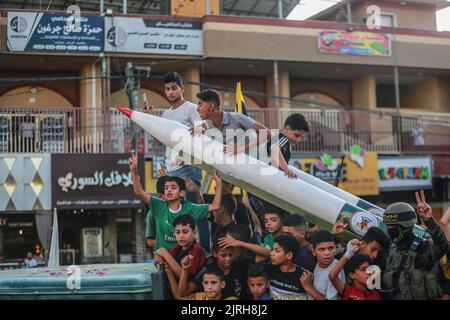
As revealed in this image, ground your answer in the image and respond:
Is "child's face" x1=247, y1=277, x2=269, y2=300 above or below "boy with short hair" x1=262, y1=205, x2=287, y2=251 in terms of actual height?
below

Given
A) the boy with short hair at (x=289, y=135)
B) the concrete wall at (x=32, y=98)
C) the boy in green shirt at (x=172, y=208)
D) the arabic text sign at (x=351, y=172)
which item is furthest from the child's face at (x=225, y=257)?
the concrete wall at (x=32, y=98)

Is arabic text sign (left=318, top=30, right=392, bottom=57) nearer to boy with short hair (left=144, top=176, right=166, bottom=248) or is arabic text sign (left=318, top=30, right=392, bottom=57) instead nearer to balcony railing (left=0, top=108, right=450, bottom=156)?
balcony railing (left=0, top=108, right=450, bottom=156)

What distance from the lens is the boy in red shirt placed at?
4395 millimetres

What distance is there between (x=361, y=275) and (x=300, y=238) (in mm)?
507

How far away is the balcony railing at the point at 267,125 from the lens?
15227 millimetres

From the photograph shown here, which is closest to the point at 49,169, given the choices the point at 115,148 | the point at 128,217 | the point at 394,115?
the point at 115,148

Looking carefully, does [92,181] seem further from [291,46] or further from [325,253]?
[325,253]

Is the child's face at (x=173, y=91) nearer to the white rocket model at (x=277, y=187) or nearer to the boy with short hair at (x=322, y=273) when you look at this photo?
the white rocket model at (x=277, y=187)

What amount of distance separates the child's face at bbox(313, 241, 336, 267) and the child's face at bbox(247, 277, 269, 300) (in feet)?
1.31

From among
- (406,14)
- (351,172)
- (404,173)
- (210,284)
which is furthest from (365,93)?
(210,284)

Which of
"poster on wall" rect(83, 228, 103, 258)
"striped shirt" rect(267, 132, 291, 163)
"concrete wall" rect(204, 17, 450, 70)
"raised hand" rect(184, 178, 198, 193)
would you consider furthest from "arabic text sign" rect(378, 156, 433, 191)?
"raised hand" rect(184, 178, 198, 193)

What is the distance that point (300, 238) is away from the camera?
4.66 metres
